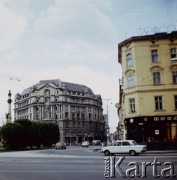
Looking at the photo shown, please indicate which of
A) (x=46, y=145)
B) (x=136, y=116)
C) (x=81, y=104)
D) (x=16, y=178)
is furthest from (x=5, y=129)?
(x=81, y=104)

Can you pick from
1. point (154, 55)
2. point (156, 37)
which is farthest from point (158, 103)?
point (156, 37)

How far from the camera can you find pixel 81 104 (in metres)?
159

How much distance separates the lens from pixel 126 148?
109 ft

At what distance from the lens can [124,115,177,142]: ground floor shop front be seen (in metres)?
42.6

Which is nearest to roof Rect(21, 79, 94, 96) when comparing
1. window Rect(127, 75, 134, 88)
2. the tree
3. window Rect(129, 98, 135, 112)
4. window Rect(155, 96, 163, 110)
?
the tree

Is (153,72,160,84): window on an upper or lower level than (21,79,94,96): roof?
lower

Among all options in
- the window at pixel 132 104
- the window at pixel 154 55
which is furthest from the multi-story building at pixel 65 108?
the window at pixel 154 55

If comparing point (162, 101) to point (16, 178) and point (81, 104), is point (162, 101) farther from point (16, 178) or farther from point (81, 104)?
point (81, 104)

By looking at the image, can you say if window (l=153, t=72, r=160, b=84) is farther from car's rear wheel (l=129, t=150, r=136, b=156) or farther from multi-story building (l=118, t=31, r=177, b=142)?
car's rear wheel (l=129, t=150, r=136, b=156)

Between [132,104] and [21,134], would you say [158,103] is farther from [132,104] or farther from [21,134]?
[21,134]

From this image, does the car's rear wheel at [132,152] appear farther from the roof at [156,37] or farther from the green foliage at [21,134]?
the green foliage at [21,134]

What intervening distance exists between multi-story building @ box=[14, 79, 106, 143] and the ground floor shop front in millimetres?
100978

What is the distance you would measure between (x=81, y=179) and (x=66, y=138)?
133 meters

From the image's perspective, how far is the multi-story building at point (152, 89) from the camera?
4281 cm
